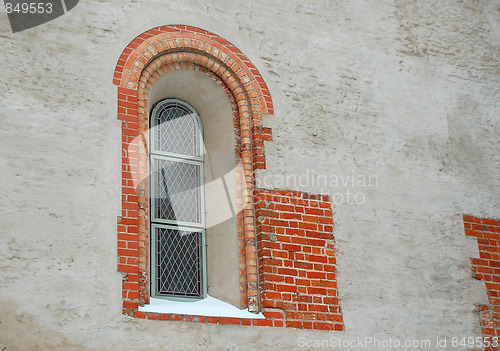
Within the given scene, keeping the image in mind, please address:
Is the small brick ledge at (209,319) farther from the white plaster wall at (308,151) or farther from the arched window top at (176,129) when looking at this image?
the arched window top at (176,129)

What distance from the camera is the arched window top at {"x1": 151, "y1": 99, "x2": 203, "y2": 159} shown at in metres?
6.94

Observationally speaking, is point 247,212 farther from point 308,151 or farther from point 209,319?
point 209,319

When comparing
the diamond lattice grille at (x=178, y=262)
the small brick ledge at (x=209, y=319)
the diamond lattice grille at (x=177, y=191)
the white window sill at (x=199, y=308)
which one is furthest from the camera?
the diamond lattice grille at (x=177, y=191)

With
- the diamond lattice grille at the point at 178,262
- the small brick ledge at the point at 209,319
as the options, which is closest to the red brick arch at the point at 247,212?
the small brick ledge at the point at 209,319

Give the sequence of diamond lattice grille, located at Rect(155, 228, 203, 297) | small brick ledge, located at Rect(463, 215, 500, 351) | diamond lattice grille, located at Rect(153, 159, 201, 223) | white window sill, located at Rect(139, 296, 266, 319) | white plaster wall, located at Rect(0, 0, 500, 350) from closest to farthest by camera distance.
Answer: white plaster wall, located at Rect(0, 0, 500, 350) < white window sill, located at Rect(139, 296, 266, 319) < diamond lattice grille, located at Rect(155, 228, 203, 297) < diamond lattice grille, located at Rect(153, 159, 201, 223) < small brick ledge, located at Rect(463, 215, 500, 351)

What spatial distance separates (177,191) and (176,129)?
663mm

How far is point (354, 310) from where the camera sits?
21.2ft

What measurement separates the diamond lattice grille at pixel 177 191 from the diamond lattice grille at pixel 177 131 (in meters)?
0.15

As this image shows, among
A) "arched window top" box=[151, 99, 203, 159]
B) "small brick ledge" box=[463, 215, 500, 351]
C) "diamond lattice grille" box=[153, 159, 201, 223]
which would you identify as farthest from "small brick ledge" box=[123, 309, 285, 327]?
"small brick ledge" box=[463, 215, 500, 351]

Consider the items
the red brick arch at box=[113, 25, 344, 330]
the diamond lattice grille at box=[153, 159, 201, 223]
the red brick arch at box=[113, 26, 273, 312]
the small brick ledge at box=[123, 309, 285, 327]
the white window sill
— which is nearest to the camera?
the small brick ledge at box=[123, 309, 285, 327]

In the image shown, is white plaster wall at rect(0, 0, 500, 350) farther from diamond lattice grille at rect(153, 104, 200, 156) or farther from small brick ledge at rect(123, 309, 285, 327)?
diamond lattice grille at rect(153, 104, 200, 156)

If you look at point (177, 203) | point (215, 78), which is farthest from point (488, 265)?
point (215, 78)

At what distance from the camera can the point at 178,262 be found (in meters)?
6.53

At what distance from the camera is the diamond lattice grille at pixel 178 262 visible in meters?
6.40
